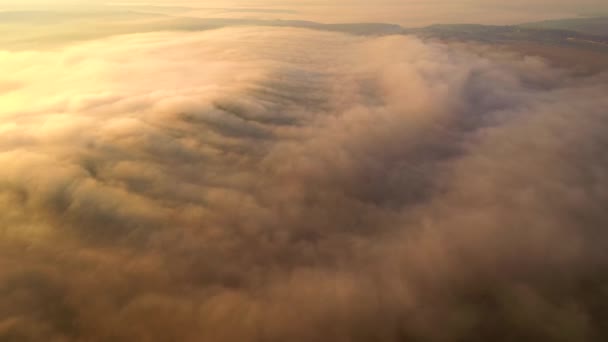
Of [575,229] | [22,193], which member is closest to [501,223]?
[575,229]

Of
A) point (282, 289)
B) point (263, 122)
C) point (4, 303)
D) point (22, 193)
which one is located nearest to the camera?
point (4, 303)

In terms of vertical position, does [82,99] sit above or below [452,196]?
above

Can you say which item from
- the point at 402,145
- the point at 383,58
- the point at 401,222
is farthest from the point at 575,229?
the point at 383,58

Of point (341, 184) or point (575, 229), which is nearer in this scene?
point (575, 229)

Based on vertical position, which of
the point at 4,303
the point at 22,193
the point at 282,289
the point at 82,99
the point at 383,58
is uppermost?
the point at 383,58

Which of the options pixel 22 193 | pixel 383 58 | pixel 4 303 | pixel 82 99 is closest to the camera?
pixel 4 303

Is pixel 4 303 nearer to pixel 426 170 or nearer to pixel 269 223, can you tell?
pixel 269 223

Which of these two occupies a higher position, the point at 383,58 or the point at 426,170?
the point at 383,58

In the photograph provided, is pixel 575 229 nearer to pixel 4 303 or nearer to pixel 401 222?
pixel 401 222

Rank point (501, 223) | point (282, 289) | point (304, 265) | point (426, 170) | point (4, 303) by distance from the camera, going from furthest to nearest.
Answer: point (426, 170) → point (501, 223) → point (304, 265) → point (282, 289) → point (4, 303)
